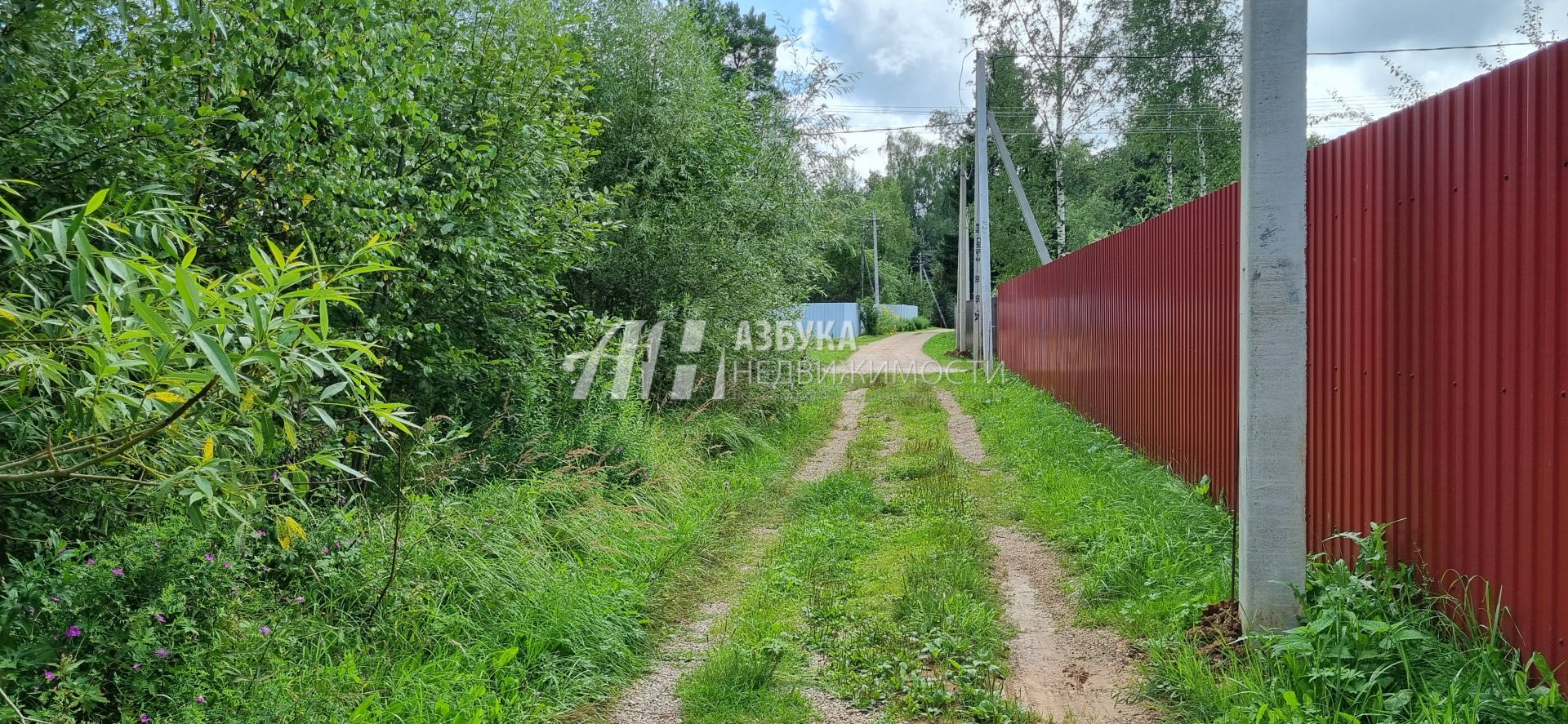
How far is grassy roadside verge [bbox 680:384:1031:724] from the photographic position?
315 centimetres

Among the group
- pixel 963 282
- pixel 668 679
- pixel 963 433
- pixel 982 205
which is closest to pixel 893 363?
pixel 963 282

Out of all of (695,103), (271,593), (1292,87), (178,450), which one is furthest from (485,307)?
(695,103)

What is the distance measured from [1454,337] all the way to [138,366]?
142 inches

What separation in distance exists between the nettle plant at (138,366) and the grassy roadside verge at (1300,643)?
2755mm

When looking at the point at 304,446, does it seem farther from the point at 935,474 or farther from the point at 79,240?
the point at 935,474

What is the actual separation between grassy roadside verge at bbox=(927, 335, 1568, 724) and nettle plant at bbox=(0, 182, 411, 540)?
2.76m

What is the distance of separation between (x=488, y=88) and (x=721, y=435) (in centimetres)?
403

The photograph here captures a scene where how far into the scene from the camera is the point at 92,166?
2660mm

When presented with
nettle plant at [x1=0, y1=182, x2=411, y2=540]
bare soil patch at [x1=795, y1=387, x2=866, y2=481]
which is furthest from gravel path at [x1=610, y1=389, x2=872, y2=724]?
bare soil patch at [x1=795, y1=387, x2=866, y2=481]

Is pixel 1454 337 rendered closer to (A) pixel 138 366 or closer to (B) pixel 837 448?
(A) pixel 138 366

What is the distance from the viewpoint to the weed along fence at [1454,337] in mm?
2311

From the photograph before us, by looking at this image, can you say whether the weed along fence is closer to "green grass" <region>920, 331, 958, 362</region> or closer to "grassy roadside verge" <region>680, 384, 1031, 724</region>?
"grassy roadside verge" <region>680, 384, 1031, 724</region>

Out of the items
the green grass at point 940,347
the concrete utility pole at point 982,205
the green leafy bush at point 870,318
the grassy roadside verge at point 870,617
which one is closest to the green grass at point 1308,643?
the grassy roadside verge at point 870,617

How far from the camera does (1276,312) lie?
309 centimetres
